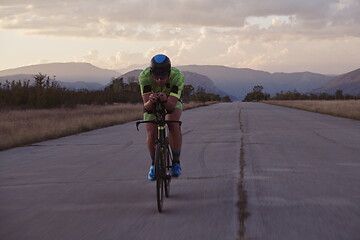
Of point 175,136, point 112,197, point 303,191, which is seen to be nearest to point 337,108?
point 303,191

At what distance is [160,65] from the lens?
499 cm

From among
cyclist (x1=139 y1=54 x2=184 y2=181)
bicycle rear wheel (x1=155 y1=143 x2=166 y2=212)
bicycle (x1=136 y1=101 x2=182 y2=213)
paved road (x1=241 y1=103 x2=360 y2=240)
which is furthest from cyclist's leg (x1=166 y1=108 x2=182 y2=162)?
paved road (x1=241 y1=103 x2=360 y2=240)

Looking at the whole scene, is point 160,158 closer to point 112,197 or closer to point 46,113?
point 112,197

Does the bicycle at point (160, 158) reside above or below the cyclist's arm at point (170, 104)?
below

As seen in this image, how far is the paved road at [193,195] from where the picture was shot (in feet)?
13.7

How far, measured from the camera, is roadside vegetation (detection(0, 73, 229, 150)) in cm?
1471

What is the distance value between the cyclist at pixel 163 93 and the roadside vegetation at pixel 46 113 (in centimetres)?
753

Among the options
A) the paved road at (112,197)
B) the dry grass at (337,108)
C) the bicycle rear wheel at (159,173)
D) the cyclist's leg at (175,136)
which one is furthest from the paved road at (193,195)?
the dry grass at (337,108)

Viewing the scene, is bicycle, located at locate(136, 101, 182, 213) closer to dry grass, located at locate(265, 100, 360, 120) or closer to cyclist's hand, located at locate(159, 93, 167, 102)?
cyclist's hand, located at locate(159, 93, 167, 102)

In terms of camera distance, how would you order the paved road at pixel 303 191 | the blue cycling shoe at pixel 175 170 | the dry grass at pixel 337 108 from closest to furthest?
the paved road at pixel 303 191 → the blue cycling shoe at pixel 175 170 → the dry grass at pixel 337 108

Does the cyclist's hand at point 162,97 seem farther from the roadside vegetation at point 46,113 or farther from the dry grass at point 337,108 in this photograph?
the dry grass at point 337,108

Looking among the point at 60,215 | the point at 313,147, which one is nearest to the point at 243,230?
the point at 60,215

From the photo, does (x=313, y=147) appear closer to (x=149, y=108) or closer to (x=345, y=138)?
(x=345, y=138)

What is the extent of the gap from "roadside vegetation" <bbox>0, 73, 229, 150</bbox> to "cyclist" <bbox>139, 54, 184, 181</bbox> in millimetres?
7527
